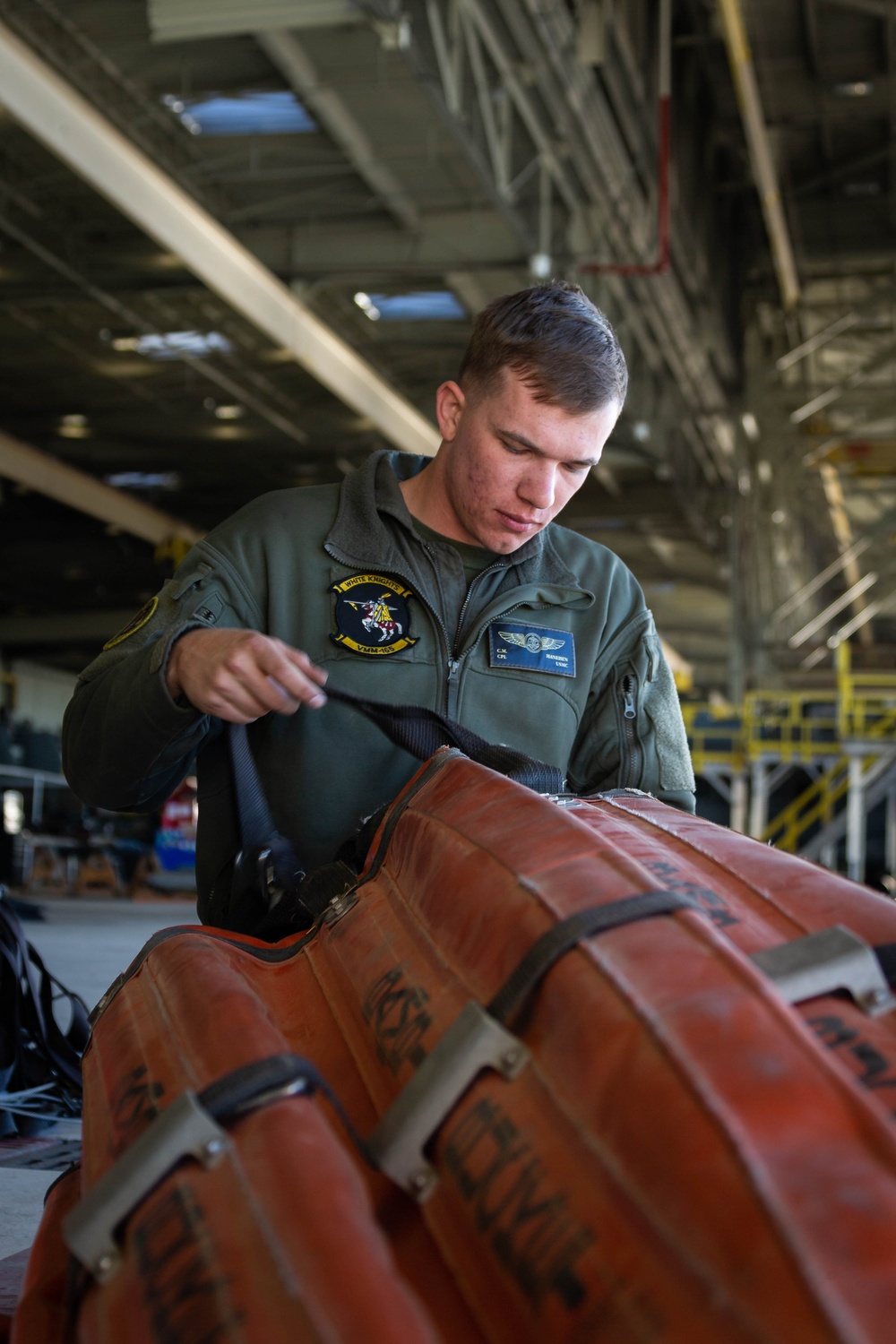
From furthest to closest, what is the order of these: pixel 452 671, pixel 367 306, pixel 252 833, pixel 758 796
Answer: pixel 758 796, pixel 367 306, pixel 452 671, pixel 252 833

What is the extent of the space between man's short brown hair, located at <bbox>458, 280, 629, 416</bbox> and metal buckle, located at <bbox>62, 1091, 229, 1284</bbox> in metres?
1.18

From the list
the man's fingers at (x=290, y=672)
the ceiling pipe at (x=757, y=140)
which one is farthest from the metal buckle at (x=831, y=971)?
the ceiling pipe at (x=757, y=140)

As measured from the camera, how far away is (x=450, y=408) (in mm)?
2043

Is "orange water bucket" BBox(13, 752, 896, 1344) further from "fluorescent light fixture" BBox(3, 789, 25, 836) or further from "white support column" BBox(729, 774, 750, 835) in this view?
"fluorescent light fixture" BBox(3, 789, 25, 836)

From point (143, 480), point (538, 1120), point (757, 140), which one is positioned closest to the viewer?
point (538, 1120)

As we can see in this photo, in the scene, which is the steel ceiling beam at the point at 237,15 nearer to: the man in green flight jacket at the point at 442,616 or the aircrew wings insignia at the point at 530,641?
the man in green flight jacket at the point at 442,616

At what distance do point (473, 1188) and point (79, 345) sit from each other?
44.0 ft

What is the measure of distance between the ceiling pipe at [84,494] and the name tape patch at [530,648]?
14.9m

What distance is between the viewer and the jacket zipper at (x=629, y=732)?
2004 millimetres

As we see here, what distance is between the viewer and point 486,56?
841 centimetres

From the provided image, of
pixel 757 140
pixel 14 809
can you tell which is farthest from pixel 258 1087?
pixel 14 809

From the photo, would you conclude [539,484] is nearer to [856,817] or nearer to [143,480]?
[856,817]

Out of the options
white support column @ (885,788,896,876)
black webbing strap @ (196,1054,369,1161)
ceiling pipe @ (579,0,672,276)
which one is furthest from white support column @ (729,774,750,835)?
black webbing strap @ (196,1054,369,1161)

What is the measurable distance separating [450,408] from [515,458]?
195 mm
